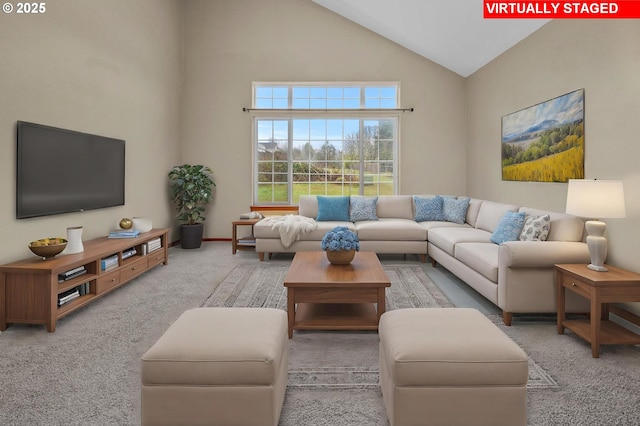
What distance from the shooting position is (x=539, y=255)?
2895mm

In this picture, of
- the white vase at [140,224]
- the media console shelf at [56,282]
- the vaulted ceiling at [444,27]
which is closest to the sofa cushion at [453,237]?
the vaulted ceiling at [444,27]

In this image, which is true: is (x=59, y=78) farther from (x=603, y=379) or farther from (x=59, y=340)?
(x=603, y=379)

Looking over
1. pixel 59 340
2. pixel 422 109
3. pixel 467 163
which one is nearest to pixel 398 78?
pixel 422 109

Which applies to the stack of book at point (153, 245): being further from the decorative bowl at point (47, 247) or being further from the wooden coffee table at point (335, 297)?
the wooden coffee table at point (335, 297)

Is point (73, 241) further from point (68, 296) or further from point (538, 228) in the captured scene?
point (538, 228)

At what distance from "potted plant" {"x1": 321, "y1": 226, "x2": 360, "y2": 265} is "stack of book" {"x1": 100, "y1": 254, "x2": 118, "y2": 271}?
2.06m

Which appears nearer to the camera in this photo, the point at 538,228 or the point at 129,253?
the point at 538,228

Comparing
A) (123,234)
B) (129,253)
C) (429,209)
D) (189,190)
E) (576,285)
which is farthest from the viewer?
(189,190)

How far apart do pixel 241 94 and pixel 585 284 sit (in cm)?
577

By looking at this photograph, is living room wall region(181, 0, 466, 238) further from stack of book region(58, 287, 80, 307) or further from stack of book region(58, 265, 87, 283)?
stack of book region(58, 287, 80, 307)

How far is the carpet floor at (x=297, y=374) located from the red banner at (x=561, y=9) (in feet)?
8.34

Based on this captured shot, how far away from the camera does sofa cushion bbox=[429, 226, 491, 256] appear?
13.6 ft

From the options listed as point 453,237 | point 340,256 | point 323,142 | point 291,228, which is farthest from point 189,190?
point 453,237

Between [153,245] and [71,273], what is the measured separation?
1.47 metres
